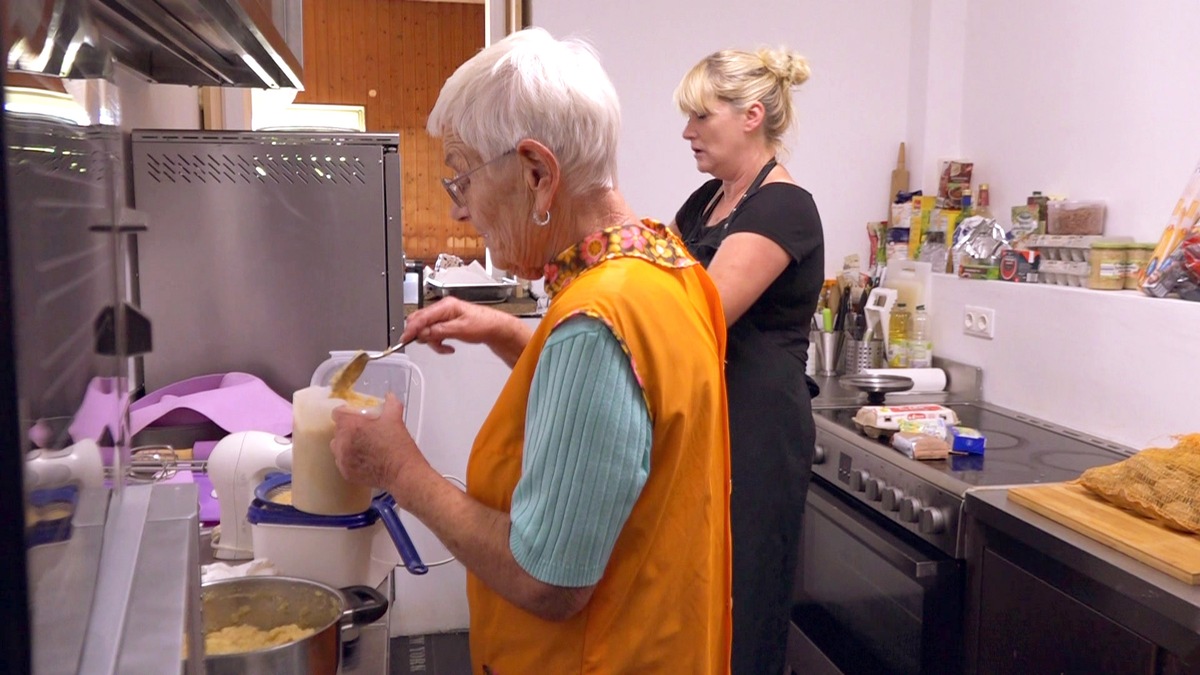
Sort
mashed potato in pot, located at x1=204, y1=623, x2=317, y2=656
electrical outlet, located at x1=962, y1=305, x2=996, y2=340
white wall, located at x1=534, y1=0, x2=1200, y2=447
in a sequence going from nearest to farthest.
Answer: mashed potato in pot, located at x1=204, y1=623, x2=317, y2=656
white wall, located at x1=534, y1=0, x2=1200, y2=447
electrical outlet, located at x1=962, y1=305, x2=996, y2=340

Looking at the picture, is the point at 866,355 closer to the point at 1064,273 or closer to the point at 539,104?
the point at 1064,273

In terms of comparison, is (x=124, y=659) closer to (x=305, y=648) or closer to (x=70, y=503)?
(x=70, y=503)

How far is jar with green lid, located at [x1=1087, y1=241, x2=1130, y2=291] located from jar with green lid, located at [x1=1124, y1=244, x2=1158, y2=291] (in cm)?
1

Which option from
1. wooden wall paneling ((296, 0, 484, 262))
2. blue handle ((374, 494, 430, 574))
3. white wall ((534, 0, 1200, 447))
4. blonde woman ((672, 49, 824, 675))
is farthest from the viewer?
wooden wall paneling ((296, 0, 484, 262))

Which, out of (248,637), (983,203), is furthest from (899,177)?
(248,637)

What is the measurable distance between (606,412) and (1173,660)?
1.07 meters

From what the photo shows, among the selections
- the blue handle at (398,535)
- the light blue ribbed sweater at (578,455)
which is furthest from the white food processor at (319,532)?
the light blue ribbed sweater at (578,455)

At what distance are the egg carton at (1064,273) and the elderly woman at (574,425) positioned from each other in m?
1.67

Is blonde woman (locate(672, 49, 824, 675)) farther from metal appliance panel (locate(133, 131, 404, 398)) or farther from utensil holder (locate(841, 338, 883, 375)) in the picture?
utensil holder (locate(841, 338, 883, 375))

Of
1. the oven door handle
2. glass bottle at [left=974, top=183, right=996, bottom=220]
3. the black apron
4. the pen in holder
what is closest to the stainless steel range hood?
the black apron

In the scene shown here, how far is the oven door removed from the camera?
1.92m

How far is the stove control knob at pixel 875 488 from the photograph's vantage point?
6.88 ft

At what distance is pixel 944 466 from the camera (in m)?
2.02

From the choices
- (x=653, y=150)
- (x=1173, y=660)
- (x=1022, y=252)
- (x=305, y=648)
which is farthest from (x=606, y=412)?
(x=653, y=150)
